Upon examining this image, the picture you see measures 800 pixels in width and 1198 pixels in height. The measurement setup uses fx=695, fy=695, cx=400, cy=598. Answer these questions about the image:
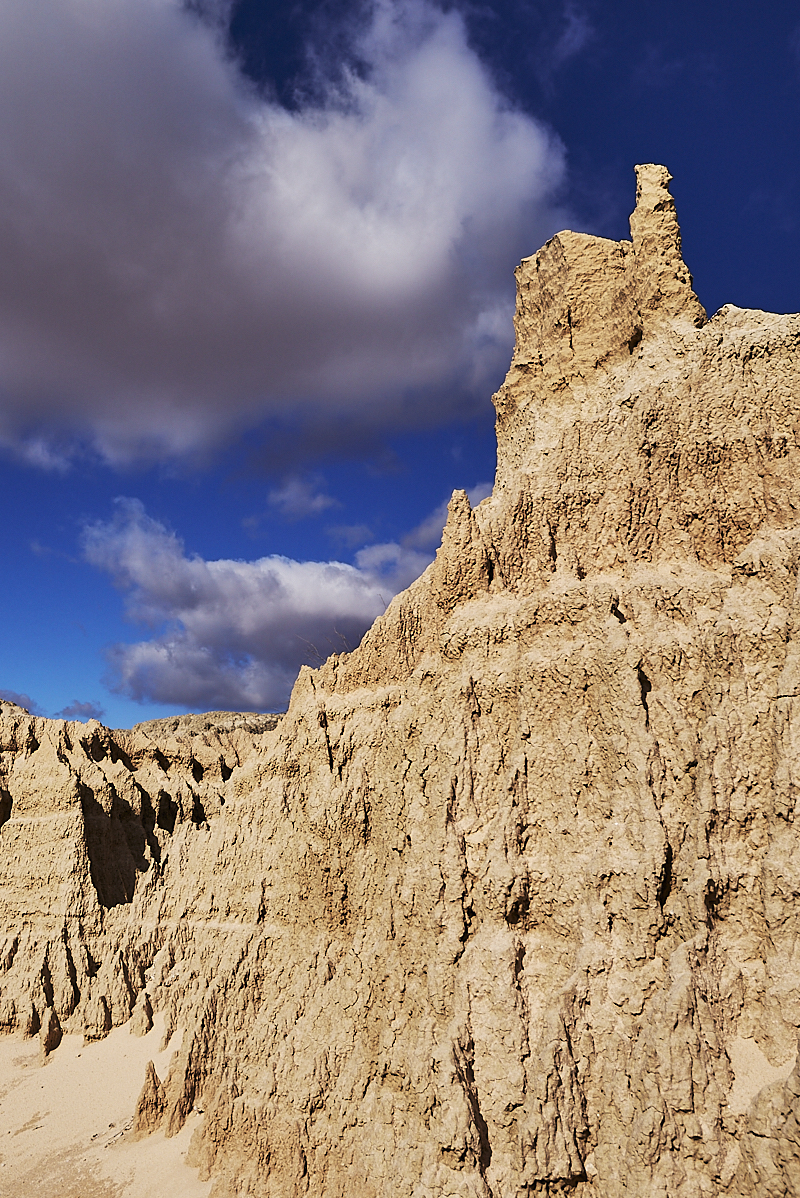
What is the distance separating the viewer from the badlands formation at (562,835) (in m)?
11.3

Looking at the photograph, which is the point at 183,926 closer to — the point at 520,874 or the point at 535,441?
the point at 520,874

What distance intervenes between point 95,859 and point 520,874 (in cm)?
2633

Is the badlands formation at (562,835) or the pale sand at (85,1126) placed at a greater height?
the badlands formation at (562,835)

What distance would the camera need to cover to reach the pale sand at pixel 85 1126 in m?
18.6

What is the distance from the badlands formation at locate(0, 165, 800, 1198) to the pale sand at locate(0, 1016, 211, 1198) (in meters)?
0.47

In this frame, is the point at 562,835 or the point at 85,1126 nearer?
the point at 562,835

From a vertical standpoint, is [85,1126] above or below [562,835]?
below

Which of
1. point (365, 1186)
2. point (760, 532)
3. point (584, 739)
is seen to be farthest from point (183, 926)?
point (760, 532)

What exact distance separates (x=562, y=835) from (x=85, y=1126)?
19.8 metres

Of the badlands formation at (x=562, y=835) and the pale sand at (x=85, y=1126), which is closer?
the badlands formation at (x=562, y=835)

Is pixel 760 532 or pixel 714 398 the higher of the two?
pixel 714 398

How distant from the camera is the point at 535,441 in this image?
17.5 meters

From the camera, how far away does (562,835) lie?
13.8 metres

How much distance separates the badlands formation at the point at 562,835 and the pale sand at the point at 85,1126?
47 centimetres
